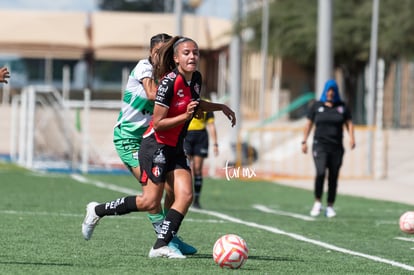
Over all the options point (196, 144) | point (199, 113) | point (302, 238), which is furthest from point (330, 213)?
point (199, 113)

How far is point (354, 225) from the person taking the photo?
16.1 m

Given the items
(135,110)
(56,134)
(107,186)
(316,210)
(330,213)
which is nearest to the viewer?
(135,110)

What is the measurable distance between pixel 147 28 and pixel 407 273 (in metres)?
55.3

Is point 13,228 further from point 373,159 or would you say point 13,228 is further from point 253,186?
point 373,159

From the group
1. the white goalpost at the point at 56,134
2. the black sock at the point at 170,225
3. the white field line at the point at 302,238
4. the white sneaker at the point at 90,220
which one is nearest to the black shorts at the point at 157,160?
the black sock at the point at 170,225

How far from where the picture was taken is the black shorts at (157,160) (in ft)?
34.5

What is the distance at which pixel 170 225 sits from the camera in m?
10.5

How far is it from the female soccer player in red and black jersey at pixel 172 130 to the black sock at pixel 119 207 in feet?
0.76

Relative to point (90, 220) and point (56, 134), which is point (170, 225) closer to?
point (90, 220)

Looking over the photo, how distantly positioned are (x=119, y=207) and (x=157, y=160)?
61cm

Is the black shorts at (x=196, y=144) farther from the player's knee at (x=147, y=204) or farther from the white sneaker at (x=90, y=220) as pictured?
the player's knee at (x=147, y=204)

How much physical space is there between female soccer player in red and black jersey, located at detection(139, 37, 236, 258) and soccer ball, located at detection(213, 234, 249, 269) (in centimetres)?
67

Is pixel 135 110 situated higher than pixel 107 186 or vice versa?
pixel 135 110

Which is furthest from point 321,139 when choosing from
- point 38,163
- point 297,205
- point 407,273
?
point 38,163
